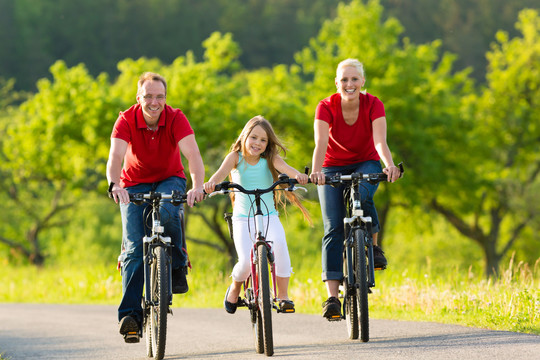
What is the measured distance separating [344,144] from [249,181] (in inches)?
35.0

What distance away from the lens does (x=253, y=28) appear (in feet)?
341

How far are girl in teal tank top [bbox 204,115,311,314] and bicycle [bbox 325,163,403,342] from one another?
387 mm

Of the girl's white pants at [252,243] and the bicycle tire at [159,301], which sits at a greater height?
the girl's white pants at [252,243]

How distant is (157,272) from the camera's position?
19.3ft

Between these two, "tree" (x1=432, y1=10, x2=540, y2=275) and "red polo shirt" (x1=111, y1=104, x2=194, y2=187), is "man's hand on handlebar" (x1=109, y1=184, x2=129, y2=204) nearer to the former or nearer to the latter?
"red polo shirt" (x1=111, y1=104, x2=194, y2=187)

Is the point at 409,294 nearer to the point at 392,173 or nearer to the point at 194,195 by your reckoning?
the point at 392,173

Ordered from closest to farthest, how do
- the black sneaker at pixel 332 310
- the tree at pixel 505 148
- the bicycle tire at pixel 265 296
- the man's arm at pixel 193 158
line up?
the bicycle tire at pixel 265 296 → the man's arm at pixel 193 158 → the black sneaker at pixel 332 310 → the tree at pixel 505 148

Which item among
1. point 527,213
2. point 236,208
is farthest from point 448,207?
point 236,208

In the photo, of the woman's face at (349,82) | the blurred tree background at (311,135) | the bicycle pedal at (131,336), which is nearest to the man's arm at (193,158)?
the bicycle pedal at (131,336)

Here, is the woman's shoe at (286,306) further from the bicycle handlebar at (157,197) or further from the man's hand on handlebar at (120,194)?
the man's hand on handlebar at (120,194)

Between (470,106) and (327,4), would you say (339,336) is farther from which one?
(327,4)

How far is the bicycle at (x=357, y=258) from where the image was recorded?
6221mm

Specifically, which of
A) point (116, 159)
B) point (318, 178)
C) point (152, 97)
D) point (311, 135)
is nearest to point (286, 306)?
point (318, 178)

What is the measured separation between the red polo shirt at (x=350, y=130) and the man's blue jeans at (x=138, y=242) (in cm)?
133
